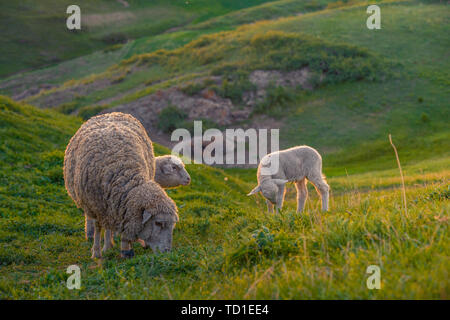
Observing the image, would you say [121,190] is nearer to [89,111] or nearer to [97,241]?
[97,241]

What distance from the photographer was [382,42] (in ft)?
116

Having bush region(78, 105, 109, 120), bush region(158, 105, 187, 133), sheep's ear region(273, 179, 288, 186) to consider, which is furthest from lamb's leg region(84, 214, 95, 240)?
bush region(78, 105, 109, 120)

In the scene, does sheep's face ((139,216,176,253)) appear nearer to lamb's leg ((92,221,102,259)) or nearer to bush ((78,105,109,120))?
lamb's leg ((92,221,102,259))

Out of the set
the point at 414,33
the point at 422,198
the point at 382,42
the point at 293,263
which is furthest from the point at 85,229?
the point at 414,33

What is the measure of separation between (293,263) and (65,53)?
64745mm

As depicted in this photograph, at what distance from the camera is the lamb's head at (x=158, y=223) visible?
675 cm

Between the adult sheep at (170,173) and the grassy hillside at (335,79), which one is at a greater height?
the grassy hillside at (335,79)

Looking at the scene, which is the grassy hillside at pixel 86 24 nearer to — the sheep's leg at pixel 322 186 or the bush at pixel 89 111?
the bush at pixel 89 111

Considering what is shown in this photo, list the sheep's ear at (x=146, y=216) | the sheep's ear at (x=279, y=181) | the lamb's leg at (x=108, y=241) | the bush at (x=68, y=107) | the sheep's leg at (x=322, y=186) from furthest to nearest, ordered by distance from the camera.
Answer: the bush at (x=68, y=107) < the sheep's leg at (x=322, y=186) < the sheep's ear at (x=279, y=181) < the lamb's leg at (x=108, y=241) < the sheep's ear at (x=146, y=216)

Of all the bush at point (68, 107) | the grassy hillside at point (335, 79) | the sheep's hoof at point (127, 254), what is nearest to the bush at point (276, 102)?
the grassy hillside at point (335, 79)

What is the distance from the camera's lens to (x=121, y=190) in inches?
273

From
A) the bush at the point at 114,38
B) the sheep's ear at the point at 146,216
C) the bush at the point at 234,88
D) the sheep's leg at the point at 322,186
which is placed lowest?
the sheep's leg at the point at 322,186

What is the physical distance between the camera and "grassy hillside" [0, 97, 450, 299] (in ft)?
13.2

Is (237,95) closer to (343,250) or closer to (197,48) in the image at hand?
(197,48)
